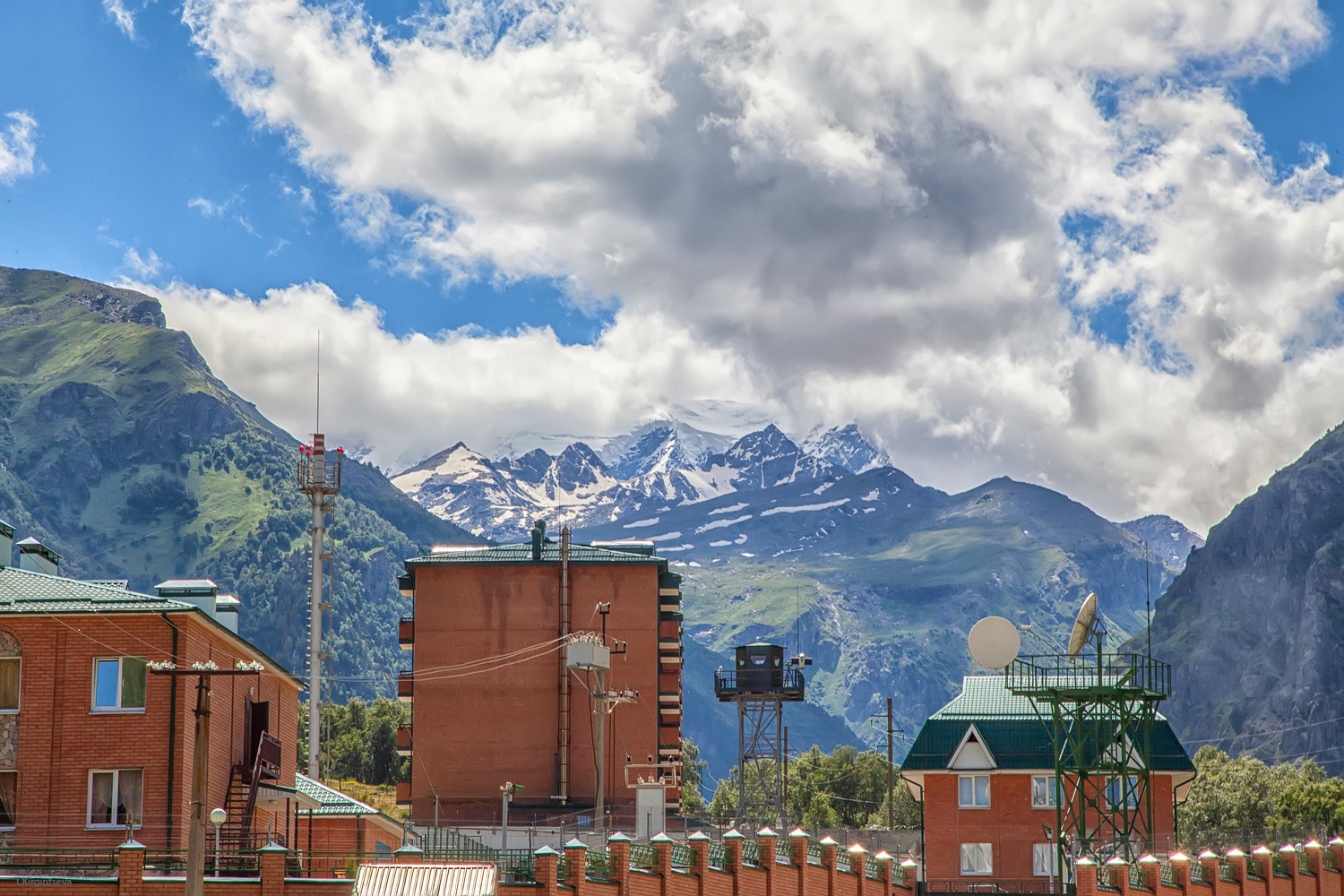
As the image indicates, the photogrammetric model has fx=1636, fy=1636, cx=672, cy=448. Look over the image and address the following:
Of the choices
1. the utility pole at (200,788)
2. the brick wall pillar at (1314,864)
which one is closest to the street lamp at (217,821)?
the utility pole at (200,788)

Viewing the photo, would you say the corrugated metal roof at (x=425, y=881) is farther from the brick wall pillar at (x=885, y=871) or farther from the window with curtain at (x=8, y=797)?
the brick wall pillar at (x=885, y=871)

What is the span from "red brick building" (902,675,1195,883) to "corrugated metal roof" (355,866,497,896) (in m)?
35.3

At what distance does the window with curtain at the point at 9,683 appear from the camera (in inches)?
1716

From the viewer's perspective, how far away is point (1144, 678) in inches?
2312

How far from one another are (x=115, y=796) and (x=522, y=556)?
54.6m

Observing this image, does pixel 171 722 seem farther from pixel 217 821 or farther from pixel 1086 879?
pixel 1086 879

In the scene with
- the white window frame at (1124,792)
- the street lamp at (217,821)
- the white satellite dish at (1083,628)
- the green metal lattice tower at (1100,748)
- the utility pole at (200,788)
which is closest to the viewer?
the utility pole at (200,788)

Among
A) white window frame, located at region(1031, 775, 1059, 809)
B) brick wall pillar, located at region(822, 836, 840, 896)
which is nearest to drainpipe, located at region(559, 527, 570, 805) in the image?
white window frame, located at region(1031, 775, 1059, 809)

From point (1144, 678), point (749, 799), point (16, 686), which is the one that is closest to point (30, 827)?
Result: point (16, 686)

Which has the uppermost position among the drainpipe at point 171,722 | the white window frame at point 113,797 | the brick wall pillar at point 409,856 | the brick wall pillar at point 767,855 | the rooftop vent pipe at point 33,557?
the rooftop vent pipe at point 33,557

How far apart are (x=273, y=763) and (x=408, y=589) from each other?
45.2 metres

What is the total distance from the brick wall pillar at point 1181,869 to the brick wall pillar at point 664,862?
20822mm

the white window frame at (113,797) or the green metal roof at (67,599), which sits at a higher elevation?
the green metal roof at (67,599)

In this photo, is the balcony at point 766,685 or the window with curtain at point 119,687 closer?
the window with curtain at point 119,687
